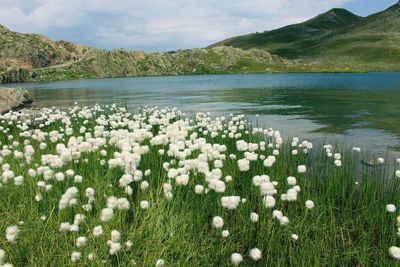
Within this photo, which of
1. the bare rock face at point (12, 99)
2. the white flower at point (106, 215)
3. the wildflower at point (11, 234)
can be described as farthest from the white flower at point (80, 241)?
the bare rock face at point (12, 99)

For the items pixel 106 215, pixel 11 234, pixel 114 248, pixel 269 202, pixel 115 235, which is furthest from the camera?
pixel 269 202

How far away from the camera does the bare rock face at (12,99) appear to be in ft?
88.8

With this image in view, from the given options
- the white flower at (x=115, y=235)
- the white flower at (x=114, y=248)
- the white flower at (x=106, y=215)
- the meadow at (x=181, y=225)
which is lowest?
the meadow at (x=181, y=225)

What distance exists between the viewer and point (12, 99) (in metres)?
30.6

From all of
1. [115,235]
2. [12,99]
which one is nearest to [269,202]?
[115,235]

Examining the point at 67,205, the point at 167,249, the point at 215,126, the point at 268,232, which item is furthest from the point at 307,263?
the point at 215,126

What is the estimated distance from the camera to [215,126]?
1299cm

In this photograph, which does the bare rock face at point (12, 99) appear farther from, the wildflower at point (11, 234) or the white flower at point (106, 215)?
the white flower at point (106, 215)

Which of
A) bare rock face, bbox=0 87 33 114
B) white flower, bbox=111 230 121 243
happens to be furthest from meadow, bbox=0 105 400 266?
bare rock face, bbox=0 87 33 114

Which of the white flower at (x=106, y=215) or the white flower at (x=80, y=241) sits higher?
the white flower at (x=106, y=215)

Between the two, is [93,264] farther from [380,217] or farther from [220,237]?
[380,217]

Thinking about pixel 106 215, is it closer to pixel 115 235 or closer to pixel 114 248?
pixel 115 235

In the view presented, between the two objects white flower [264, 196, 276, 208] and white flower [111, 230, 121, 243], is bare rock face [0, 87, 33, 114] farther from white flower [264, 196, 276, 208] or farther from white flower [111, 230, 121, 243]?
white flower [264, 196, 276, 208]

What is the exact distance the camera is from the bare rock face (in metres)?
27.1
